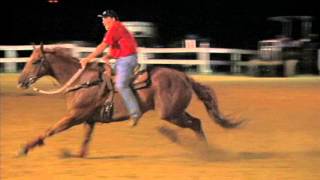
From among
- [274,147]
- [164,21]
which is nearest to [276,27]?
[164,21]

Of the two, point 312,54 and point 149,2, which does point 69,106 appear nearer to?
point 312,54

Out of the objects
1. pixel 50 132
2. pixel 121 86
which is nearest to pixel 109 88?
pixel 121 86

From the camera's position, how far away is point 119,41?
8.91 meters

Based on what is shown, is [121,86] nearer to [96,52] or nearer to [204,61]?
[96,52]

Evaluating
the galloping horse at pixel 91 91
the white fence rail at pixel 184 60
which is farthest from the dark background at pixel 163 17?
the galloping horse at pixel 91 91

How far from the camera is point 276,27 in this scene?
4653 cm

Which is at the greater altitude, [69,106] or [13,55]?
[69,106]

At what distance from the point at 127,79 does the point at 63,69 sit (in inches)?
38.5

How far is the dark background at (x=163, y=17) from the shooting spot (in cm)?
4503

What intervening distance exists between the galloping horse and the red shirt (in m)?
0.55

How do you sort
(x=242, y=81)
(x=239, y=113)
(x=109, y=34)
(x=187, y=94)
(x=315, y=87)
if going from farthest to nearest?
(x=242, y=81), (x=315, y=87), (x=239, y=113), (x=187, y=94), (x=109, y=34)

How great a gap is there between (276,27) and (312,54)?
685 inches

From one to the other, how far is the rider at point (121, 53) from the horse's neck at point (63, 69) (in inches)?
9.5

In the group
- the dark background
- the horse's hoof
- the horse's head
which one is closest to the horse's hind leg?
the horse's head
